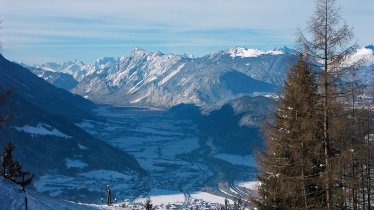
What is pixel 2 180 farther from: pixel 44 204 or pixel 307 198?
pixel 307 198

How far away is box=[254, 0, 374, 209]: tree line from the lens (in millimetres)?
21328

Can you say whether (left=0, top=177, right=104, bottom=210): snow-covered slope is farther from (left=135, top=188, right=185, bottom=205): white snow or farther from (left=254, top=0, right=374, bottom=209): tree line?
(left=135, top=188, right=185, bottom=205): white snow

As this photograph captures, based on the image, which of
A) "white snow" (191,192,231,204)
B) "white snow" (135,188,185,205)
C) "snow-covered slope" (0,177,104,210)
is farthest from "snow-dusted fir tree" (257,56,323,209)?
"white snow" (191,192,231,204)

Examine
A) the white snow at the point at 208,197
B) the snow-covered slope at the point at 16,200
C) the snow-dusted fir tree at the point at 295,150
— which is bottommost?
the white snow at the point at 208,197

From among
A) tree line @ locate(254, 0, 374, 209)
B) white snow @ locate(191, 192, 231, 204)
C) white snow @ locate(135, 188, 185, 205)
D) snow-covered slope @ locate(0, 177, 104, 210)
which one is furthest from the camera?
white snow @ locate(191, 192, 231, 204)

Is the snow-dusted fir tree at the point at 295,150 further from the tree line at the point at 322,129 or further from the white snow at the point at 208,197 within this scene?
the white snow at the point at 208,197

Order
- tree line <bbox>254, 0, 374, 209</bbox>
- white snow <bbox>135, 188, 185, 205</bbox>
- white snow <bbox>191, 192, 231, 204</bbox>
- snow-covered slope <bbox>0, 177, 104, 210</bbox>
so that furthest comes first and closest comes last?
white snow <bbox>191, 192, 231, 204</bbox> → white snow <bbox>135, 188, 185, 205</bbox> → snow-covered slope <bbox>0, 177, 104, 210</bbox> → tree line <bbox>254, 0, 374, 209</bbox>

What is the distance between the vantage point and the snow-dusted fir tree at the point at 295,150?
904 inches

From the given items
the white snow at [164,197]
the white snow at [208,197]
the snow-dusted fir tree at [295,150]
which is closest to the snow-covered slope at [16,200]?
the snow-dusted fir tree at [295,150]

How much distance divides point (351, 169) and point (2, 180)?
63.9ft

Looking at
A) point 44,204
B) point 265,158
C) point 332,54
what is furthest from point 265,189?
point 44,204

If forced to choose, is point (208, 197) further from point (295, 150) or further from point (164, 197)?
point (295, 150)

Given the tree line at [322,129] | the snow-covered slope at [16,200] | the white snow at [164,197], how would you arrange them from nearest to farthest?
the tree line at [322,129]
the snow-covered slope at [16,200]
the white snow at [164,197]

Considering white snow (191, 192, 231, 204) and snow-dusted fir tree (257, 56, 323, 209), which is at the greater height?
snow-dusted fir tree (257, 56, 323, 209)
